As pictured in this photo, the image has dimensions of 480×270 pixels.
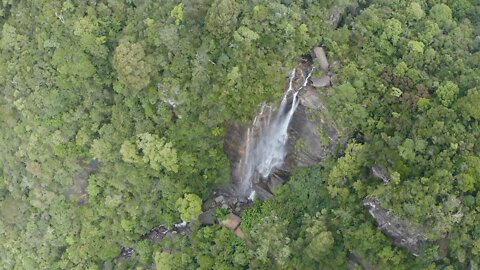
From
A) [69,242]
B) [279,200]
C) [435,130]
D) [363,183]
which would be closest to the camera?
[435,130]

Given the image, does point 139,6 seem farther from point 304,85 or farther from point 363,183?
point 363,183

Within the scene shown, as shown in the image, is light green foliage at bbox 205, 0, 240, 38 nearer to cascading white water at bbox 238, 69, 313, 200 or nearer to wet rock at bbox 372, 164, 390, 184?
cascading white water at bbox 238, 69, 313, 200

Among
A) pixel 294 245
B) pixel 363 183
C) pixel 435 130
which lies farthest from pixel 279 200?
pixel 435 130

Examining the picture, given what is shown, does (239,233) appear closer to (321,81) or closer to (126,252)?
(126,252)

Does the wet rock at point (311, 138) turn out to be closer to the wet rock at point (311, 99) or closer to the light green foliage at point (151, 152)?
the wet rock at point (311, 99)

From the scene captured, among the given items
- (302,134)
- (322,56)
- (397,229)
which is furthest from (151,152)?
(397,229)

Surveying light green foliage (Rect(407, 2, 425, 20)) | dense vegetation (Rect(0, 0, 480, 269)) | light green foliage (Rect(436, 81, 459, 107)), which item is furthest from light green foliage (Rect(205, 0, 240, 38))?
light green foliage (Rect(436, 81, 459, 107))
